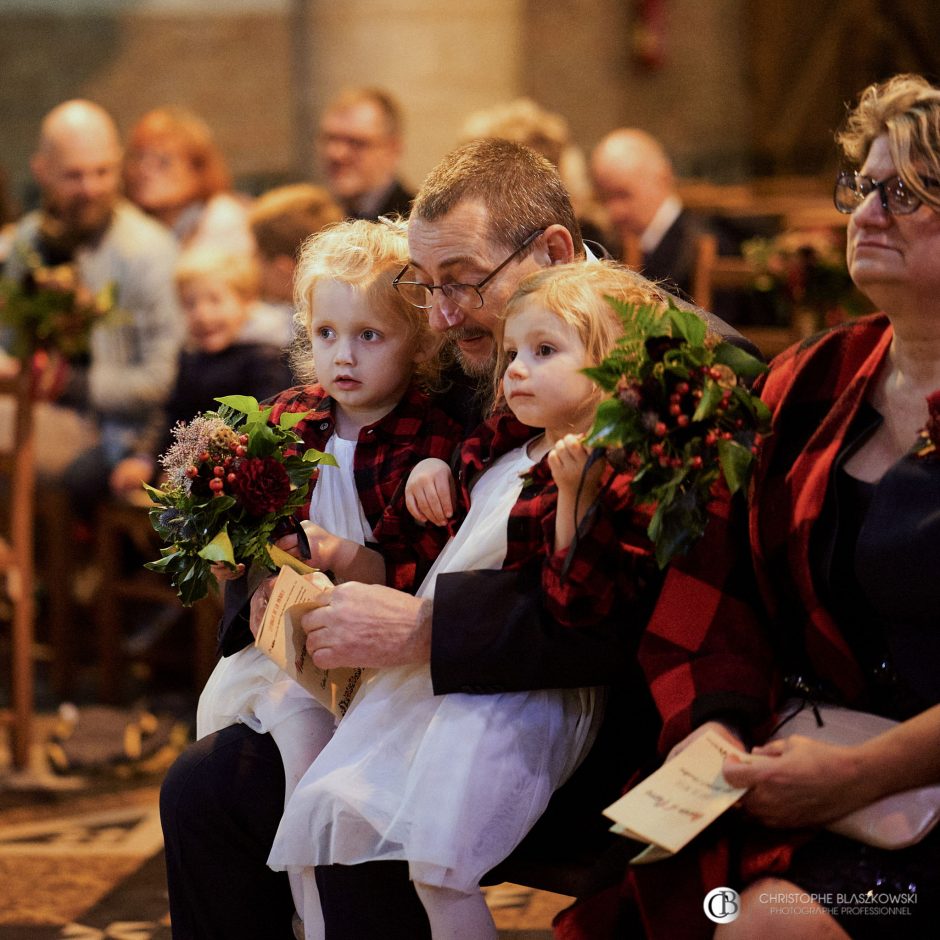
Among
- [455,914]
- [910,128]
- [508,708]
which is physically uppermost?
[910,128]

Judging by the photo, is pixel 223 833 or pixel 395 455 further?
pixel 395 455

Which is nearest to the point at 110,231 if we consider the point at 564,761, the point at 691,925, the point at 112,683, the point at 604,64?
the point at 112,683

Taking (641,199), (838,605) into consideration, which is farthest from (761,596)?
(641,199)

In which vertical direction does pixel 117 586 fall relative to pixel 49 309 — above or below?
below

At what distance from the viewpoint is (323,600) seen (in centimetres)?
259

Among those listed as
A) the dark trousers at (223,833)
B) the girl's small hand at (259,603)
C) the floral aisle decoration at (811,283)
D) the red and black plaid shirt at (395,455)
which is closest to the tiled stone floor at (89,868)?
the dark trousers at (223,833)

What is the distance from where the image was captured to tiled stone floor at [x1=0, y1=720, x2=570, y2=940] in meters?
3.60

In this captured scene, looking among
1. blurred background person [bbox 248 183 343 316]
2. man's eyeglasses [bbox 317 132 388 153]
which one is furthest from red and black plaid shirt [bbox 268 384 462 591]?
man's eyeglasses [bbox 317 132 388 153]

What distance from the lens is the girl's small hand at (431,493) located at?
2686mm

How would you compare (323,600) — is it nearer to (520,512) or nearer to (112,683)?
(520,512)

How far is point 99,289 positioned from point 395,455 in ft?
12.5

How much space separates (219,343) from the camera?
5.36 meters

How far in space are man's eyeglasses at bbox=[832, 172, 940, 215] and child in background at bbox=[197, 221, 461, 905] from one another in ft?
2.96

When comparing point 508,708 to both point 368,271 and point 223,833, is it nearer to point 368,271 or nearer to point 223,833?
point 223,833
